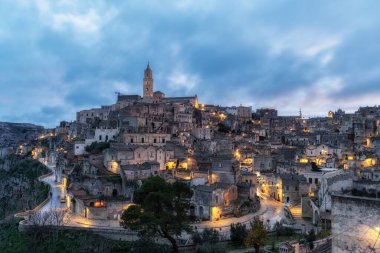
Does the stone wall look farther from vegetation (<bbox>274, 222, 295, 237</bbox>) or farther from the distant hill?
the distant hill

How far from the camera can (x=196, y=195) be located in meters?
35.8

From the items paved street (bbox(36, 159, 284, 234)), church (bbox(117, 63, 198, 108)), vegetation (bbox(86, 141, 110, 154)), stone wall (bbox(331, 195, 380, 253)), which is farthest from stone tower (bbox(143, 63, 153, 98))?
stone wall (bbox(331, 195, 380, 253))

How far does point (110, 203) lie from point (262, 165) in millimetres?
24581

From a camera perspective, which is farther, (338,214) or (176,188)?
(176,188)

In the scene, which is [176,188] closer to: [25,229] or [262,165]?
[25,229]

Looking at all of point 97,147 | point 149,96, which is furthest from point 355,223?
point 149,96

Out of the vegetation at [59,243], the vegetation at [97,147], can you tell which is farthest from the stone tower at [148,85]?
the vegetation at [59,243]

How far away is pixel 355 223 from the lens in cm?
1360

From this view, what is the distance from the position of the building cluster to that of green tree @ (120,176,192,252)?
884 cm

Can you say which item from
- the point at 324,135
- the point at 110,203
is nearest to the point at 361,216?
the point at 110,203

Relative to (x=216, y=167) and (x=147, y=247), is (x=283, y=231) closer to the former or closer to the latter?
(x=147, y=247)

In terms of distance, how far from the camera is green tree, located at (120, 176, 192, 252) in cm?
2414

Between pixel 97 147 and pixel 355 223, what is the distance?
45.1 m

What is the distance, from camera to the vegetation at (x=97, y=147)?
52.7 metres
